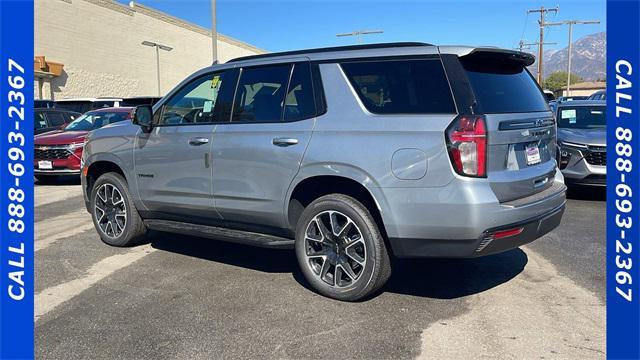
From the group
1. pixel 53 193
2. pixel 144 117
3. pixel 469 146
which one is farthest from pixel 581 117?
pixel 53 193

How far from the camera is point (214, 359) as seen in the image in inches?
128

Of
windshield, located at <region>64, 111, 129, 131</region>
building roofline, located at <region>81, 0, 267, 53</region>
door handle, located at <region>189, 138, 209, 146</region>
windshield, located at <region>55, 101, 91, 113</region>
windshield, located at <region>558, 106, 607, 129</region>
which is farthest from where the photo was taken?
building roofline, located at <region>81, 0, 267, 53</region>

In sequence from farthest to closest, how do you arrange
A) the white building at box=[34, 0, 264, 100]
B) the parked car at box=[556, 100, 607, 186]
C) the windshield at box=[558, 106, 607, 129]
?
the white building at box=[34, 0, 264, 100] → the windshield at box=[558, 106, 607, 129] → the parked car at box=[556, 100, 607, 186]

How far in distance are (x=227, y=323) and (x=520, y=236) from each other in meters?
2.23

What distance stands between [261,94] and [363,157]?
133 cm

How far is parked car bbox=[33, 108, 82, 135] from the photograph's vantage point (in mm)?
13297

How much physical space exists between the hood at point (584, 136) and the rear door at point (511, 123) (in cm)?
422

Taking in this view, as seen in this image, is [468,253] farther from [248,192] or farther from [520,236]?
[248,192]

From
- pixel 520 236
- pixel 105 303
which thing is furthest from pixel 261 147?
pixel 520 236

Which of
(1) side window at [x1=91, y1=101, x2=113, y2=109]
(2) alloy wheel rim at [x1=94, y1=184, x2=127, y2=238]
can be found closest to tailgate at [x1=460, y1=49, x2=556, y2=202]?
(2) alloy wheel rim at [x1=94, y1=184, x2=127, y2=238]

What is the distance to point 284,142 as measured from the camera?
430cm

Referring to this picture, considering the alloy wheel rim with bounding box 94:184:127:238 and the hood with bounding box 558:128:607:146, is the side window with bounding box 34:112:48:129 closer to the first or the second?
the alloy wheel rim with bounding box 94:184:127:238

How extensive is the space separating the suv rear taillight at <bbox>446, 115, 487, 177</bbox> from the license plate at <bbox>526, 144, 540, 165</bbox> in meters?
0.63

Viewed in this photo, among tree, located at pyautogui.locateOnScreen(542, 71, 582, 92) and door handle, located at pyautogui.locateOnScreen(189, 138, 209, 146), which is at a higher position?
tree, located at pyautogui.locateOnScreen(542, 71, 582, 92)
